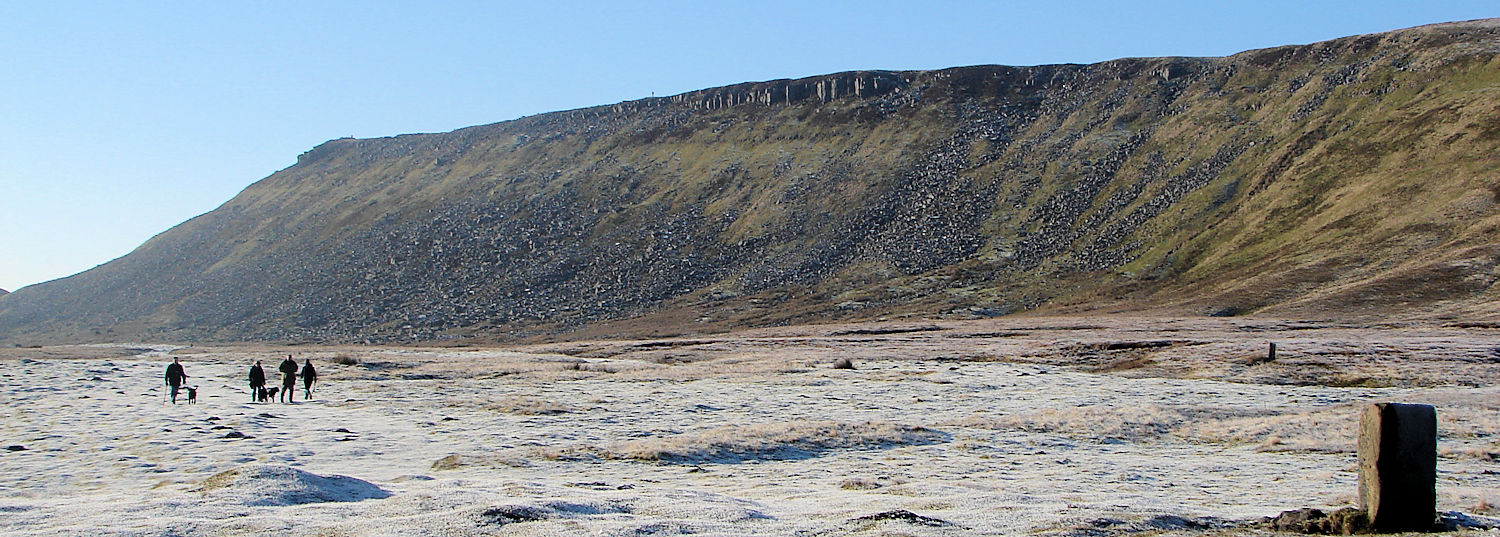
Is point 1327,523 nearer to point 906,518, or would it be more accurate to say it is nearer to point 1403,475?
point 1403,475

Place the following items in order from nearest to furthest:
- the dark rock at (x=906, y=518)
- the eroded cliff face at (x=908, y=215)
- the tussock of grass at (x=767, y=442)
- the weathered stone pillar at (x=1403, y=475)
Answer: the weathered stone pillar at (x=1403, y=475) → the dark rock at (x=906, y=518) → the tussock of grass at (x=767, y=442) → the eroded cliff face at (x=908, y=215)

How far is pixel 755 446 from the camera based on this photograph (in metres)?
22.3

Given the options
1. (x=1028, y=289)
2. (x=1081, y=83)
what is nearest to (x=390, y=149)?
(x=1081, y=83)

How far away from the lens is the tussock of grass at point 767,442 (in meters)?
21.4

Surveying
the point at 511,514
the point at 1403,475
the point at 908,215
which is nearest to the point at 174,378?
the point at 511,514

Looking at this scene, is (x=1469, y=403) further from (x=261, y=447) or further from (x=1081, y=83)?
(x=1081, y=83)

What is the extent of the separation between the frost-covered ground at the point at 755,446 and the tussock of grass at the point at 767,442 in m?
0.08

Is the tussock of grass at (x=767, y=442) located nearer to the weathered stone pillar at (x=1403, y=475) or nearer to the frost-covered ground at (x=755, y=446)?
the frost-covered ground at (x=755, y=446)

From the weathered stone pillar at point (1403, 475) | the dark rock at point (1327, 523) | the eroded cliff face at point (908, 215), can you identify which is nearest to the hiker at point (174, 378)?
the dark rock at point (1327, 523)

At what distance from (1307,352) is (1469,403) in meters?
16.3

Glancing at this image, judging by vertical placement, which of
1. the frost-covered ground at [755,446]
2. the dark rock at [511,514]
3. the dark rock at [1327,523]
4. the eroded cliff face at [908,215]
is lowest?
the frost-covered ground at [755,446]

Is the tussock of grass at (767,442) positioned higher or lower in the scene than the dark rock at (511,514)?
lower

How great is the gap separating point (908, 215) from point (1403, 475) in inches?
4243

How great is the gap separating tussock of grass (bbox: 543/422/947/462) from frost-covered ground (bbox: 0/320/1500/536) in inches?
3.3
